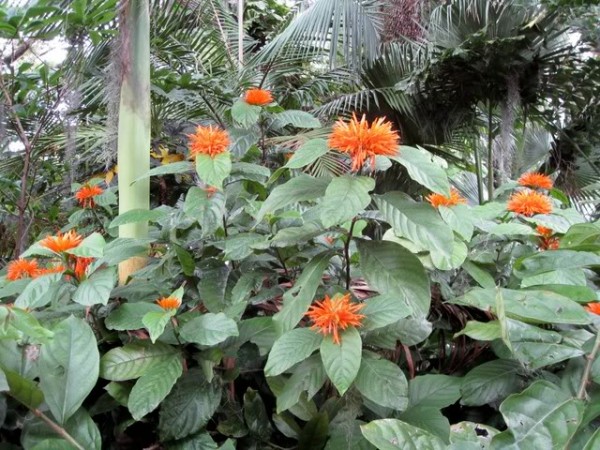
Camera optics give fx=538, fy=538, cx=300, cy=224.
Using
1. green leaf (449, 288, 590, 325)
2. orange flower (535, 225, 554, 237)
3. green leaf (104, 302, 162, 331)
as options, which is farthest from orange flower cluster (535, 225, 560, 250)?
green leaf (104, 302, 162, 331)

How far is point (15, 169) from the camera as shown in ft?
8.04

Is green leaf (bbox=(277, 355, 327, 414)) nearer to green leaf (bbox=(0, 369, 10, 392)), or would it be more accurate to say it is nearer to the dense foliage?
the dense foliage

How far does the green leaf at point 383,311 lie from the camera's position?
656 millimetres

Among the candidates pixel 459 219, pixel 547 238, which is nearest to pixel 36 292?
pixel 459 219

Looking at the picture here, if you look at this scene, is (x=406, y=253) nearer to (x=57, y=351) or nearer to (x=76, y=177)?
(x=57, y=351)

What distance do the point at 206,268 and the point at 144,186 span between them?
35 cm

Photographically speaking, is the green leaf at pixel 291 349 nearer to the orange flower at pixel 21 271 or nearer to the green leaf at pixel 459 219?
the green leaf at pixel 459 219

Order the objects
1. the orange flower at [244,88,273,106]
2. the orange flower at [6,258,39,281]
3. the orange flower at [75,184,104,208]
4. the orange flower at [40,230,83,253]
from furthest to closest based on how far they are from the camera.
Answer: the orange flower at [75,184,104,208] → the orange flower at [244,88,273,106] → the orange flower at [6,258,39,281] → the orange flower at [40,230,83,253]

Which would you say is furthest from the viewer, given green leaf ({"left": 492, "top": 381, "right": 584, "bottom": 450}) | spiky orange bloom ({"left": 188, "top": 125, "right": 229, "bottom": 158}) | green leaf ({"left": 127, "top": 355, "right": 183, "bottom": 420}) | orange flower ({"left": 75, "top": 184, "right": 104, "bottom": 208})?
orange flower ({"left": 75, "top": 184, "right": 104, "bottom": 208})

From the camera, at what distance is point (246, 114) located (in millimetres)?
1093

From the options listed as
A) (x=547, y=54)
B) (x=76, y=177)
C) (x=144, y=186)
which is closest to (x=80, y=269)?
(x=144, y=186)

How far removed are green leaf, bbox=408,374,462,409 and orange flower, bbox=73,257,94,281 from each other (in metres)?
0.52

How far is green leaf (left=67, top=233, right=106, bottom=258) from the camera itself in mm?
733

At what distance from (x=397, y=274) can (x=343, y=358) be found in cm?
14
